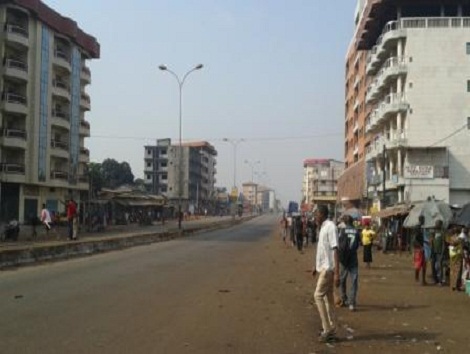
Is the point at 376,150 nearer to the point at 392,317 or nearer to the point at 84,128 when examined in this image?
the point at 84,128

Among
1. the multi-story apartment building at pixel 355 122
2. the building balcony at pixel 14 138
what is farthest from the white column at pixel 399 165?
the building balcony at pixel 14 138

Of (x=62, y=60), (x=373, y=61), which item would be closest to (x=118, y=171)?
(x=62, y=60)

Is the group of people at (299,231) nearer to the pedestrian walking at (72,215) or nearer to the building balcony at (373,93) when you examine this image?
the pedestrian walking at (72,215)

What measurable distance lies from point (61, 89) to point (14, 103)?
10.6 metres

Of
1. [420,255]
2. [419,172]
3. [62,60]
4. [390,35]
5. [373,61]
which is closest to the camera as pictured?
[420,255]

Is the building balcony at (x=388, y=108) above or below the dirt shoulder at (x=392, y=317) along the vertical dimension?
above

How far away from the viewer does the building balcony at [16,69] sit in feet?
189

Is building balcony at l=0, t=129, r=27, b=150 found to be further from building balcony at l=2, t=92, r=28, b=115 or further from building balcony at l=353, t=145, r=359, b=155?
building balcony at l=353, t=145, r=359, b=155

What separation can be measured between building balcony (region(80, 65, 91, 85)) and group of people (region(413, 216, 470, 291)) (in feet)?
210

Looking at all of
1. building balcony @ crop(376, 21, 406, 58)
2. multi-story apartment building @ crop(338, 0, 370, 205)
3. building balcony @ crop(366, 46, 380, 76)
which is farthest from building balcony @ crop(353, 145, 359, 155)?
building balcony @ crop(376, 21, 406, 58)

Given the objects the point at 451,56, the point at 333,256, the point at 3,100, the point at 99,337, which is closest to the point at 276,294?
the point at 333,256

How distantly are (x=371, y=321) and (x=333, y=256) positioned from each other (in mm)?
2083

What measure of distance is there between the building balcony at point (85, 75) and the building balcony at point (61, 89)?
587 centimetres

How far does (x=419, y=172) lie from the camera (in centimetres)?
5316
